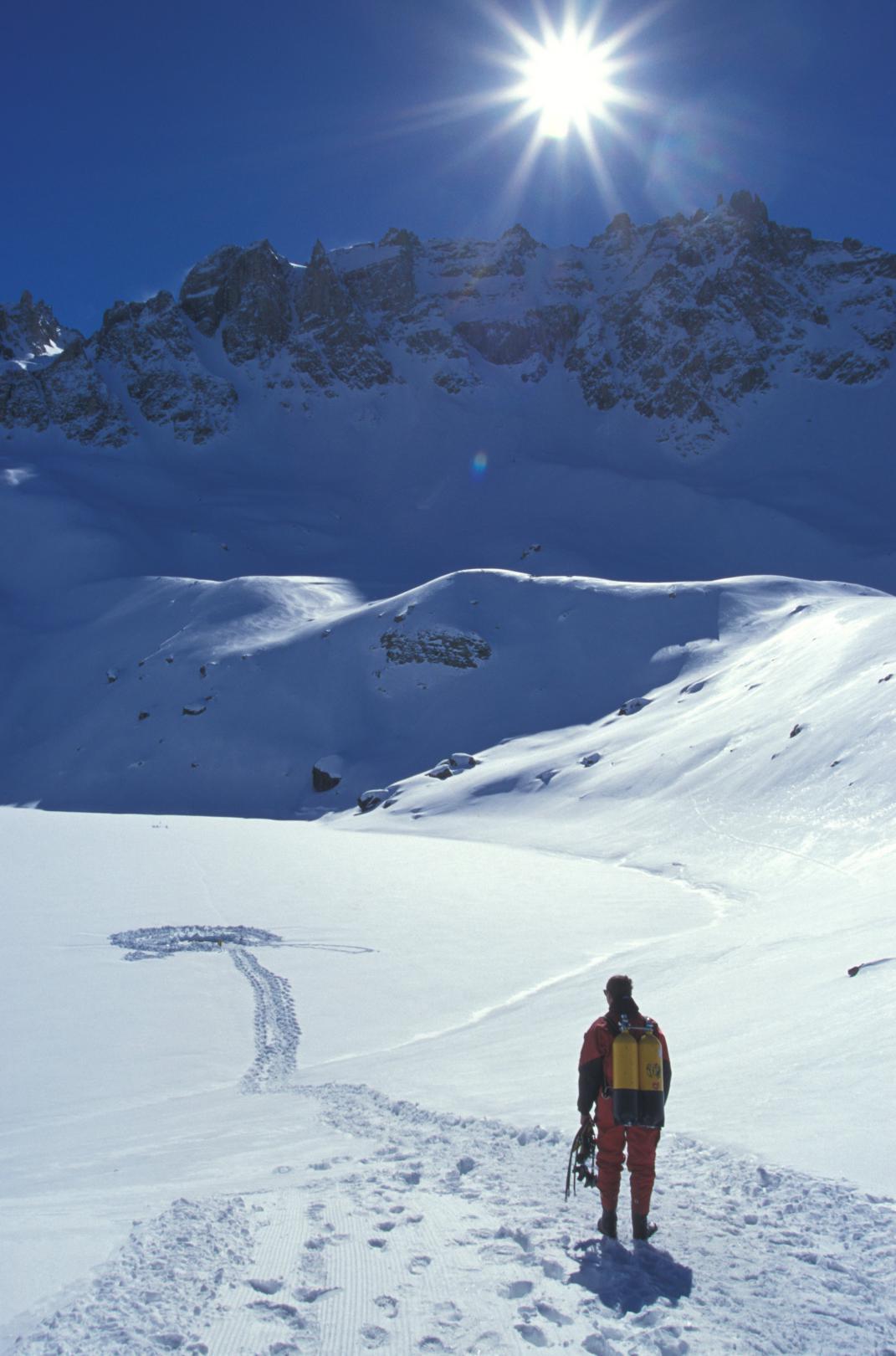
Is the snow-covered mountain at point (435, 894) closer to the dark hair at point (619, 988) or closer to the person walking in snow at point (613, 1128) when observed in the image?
the person walking in snow at point (613, 1128)

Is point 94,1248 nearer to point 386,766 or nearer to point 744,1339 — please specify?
point 744,1339

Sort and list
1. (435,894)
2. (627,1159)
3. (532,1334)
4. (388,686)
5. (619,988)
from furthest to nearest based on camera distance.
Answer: (388,686) < (435,894) < (619,988) < (627,1159) < (532,1334)

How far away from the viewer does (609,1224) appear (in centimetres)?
528

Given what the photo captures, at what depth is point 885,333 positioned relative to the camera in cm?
14725

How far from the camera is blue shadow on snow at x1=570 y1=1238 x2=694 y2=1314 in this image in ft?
15.0

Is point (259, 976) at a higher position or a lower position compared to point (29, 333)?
lower

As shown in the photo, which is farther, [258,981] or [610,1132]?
[258,981]

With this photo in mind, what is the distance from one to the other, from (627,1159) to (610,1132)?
18 centimetres

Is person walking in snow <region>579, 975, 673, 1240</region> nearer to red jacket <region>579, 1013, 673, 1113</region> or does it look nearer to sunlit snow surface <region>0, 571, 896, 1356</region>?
red jacket <region>579, 1013, 673, 1113</region>

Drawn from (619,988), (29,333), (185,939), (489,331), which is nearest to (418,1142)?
(619,988)

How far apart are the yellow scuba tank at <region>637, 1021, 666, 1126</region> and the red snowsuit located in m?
0.05

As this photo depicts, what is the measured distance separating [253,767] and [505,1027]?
5295 centimetres

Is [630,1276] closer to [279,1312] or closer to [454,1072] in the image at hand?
[279,1312]

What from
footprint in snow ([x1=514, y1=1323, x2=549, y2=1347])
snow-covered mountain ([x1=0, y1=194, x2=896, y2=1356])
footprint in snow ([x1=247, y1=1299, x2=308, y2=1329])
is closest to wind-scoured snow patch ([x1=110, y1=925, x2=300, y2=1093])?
snow-covered mountain ([x1=0, y1=194, x2=896, y2=1356])
